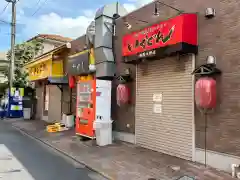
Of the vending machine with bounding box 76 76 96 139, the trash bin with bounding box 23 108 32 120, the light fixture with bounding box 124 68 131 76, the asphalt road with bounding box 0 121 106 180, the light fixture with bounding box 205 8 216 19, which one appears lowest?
the asphalt road with bounding box 0 121 106 180

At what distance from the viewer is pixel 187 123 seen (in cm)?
757

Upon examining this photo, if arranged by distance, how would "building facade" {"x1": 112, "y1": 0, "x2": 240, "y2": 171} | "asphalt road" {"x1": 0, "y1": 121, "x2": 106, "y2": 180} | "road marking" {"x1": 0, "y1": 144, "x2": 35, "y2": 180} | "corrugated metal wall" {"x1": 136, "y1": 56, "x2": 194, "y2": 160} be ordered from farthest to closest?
1. "corrugated metal wall" {"x1": 136, "y1": 56, "x2": 194, "y2": 160}
2. "building facade" {"x1": 112, "y1": 0, "x2": 240, "y2": 171}
3. "asphalt road" {"x1": 0, "y1": 121, "x2": 106, "y2": 180}
4. "road marking" {"x1": 0, "y1": 144, "x2": 35, "y2": 180}

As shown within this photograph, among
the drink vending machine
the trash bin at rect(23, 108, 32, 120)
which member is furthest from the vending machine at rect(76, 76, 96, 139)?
the trash bin at rect(23, 108, 32, 120)

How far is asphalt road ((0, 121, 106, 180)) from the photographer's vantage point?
6080 mm

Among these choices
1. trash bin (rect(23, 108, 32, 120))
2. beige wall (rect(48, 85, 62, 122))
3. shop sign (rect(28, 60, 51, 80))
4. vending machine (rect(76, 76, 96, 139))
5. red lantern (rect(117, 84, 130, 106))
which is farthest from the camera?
trash bin (rect(23, 108, 32, 120))

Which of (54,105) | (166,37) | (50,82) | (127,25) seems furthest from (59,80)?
(166,37)

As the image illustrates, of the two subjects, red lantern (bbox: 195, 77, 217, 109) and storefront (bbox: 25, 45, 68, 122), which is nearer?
red lantern (bbox: 195, 77, 217, 109)

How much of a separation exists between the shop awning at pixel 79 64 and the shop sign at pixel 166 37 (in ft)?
12.1

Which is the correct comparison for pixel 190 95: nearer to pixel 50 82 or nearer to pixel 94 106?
pixel 94 106

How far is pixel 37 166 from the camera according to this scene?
6.91 m

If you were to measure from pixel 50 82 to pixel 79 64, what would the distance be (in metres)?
3.50

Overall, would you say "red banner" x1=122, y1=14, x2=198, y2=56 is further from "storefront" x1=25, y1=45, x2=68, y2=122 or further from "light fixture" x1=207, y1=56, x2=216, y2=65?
"storefront" x1=25, y1=45, x2=68, y2=122

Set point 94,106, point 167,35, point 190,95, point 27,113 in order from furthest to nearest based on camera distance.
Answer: point 27,113 → point 94,106 → point 167,35 → point 190,95

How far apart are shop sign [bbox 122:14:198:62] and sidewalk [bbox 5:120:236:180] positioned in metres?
3.11
